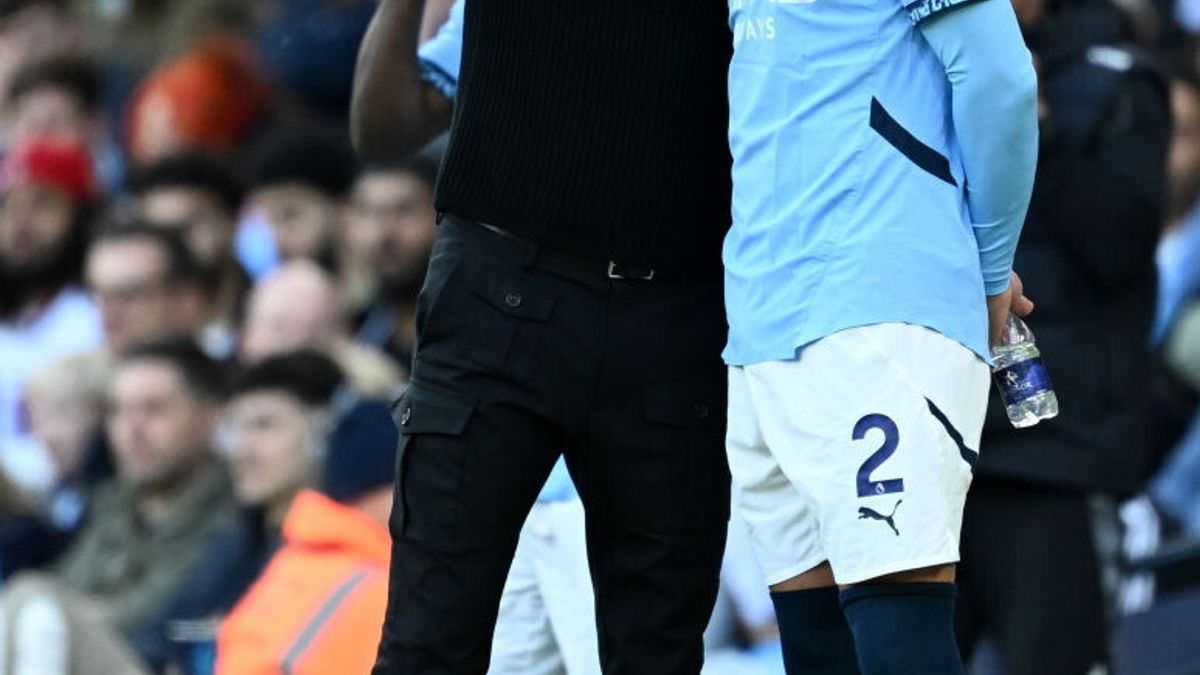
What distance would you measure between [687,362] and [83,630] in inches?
108

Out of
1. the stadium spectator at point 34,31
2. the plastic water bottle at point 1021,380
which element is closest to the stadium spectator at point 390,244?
the stadium spectator at point 34,31

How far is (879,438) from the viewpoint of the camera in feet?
12.3

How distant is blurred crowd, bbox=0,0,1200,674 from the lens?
580 cm

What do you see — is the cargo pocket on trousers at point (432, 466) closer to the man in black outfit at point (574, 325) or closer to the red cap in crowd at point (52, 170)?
the man in black outfit at point (574, 325)

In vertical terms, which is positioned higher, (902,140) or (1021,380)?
(902,140)

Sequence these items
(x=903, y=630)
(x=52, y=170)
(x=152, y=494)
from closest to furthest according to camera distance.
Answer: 1. (x=903, y=630)
2. (x=152, y=494)
3. (x=52, y=170)

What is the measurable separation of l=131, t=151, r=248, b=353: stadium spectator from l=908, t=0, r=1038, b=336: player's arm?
612 cm

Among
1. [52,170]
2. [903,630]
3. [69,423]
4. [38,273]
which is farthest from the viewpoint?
[52,170]

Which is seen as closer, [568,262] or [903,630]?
[903,630]

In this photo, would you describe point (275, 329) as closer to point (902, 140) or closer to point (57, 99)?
point (57, 99)

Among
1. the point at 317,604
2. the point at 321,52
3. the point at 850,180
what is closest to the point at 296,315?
the point at 321,52

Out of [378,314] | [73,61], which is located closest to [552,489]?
[378,314]

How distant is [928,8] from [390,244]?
497 centimetres

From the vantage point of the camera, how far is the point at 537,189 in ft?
13.2
